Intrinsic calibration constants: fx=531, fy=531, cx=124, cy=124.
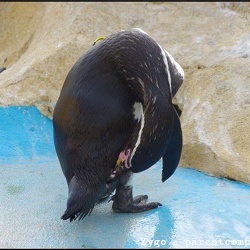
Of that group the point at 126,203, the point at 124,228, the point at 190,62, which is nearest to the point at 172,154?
the point at 126,203

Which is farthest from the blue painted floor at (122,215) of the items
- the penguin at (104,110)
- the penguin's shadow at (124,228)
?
the penguin at (104,110)

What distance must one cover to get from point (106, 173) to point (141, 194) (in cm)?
49

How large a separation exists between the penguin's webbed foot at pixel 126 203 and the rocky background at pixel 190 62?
23.0 inches

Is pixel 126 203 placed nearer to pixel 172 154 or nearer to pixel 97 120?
pixel 172 154

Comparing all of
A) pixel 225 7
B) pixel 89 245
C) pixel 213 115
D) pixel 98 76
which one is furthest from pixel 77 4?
pixel 89 245

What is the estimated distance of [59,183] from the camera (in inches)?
99.3

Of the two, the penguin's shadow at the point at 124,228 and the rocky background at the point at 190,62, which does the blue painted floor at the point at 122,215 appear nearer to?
the penguin's shadow at the point at 124,228

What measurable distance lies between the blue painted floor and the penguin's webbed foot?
3 centimetres

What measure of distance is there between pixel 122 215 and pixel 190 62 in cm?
148

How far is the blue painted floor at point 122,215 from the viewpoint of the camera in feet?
5.98

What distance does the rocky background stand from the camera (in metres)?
2.76

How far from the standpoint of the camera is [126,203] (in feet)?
7.06

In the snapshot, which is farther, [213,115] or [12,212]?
[213,115]

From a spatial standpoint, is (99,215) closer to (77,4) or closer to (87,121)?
(87,121)
